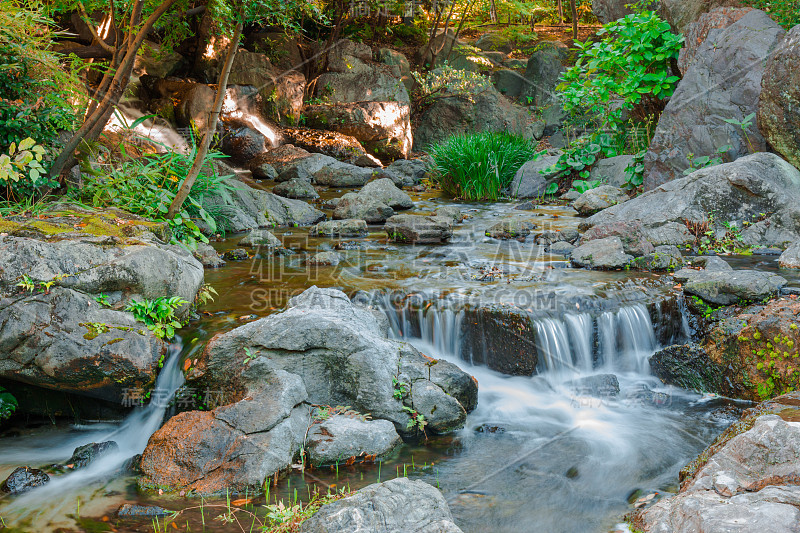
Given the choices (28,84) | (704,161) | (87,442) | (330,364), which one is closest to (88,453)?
(87,442)

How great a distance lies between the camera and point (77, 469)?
12.1 feet

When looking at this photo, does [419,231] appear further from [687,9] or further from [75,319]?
[687,9]

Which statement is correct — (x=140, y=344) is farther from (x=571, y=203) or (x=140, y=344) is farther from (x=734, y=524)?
(x=571, y=203)

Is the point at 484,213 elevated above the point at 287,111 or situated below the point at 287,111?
below

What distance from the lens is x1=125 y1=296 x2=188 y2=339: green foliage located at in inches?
176

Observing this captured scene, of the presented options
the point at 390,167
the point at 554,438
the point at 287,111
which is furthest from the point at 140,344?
the point at 287,111

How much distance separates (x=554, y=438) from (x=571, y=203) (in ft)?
24.1

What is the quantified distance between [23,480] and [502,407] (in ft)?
11.1

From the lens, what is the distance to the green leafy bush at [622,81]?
9875 mm

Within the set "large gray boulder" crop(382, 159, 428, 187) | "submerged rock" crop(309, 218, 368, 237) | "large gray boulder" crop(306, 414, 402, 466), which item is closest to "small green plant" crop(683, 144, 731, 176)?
"submerged rock" crop(309, 218, 368, 237)

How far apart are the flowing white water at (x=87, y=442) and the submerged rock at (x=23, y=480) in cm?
5

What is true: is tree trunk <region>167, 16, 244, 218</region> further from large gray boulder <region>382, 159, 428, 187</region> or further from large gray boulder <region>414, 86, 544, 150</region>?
large gray boulder <region>414, 86, 544, 150</region>

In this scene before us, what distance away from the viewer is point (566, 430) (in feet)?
14.4

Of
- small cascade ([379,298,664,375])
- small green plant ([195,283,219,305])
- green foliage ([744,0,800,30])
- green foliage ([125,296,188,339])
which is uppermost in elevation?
green foliage ([744,0,800,30])
